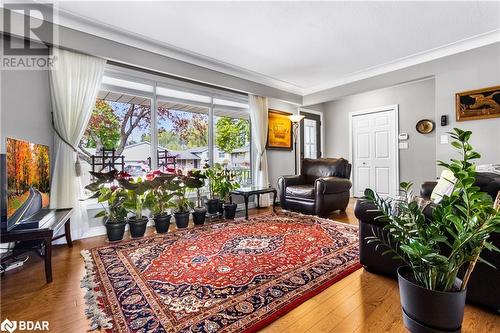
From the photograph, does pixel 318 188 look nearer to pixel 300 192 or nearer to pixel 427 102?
pixel 300 192

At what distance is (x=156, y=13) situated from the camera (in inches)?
99.1

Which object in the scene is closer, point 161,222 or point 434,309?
point 434,309


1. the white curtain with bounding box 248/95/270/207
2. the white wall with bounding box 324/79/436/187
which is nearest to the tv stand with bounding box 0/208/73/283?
the white curtain with bounding box 248/95/270/207

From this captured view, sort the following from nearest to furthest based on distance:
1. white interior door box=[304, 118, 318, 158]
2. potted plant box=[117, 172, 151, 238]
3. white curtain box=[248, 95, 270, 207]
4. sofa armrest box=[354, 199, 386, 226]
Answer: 1. sofa armrest box=[354, 199, 386, 226]
2. potted plant box=[117, 172, 151, 238]
3. white curtain box=[248, 95, 270, 207]
4. white interior door box=[304, 118, 318, 158]

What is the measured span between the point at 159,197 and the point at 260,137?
2.38 metres

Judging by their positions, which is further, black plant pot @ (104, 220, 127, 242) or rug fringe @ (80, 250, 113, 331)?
black plant pot @ (104, 220, 127, 242)

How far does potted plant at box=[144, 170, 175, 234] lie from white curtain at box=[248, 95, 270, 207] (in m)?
2.05

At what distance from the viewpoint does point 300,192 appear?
3.87 m

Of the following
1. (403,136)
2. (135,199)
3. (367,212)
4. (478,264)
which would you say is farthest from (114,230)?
(403,136)

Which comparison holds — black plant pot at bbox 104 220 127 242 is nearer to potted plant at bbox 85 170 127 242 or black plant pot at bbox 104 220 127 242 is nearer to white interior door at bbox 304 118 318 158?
potted plant at bbox 85 170 127 242

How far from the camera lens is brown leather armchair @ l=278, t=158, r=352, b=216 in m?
3.62

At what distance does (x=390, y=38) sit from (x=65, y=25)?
3919 millimetres

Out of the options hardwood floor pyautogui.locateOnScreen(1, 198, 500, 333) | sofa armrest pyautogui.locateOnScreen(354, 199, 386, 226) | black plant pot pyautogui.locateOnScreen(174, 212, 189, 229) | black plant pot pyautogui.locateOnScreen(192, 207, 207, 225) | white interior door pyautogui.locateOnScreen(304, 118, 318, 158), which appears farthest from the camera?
white interior door pyautogui.locateOnScreen(304, 118, 318, 158)

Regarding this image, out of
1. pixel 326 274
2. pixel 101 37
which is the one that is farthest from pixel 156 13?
pixel 326 274
